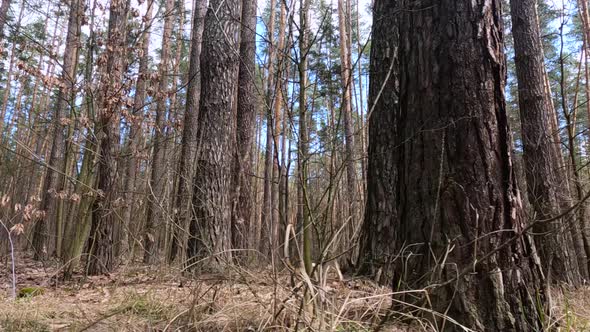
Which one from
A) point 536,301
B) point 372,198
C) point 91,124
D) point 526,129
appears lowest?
point 536,301

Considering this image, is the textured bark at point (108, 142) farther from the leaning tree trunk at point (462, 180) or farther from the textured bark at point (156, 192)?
the leaning tree trunk at point (462, 180)

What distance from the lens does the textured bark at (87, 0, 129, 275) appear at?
3.93 m

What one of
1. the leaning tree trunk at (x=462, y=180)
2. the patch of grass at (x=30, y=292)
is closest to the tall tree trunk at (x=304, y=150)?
the leaning tree trunk at (x=462, y=180)

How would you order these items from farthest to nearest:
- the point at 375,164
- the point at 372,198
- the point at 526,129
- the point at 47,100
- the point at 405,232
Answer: the point at 47,100, the point at 526,129, the point at 372,198, the point at 375,164, the point at 405,232

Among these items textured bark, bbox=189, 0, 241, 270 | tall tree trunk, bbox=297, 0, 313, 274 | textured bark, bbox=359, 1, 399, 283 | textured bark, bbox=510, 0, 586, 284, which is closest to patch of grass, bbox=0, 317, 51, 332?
tall tree trunk, bbox=297, 0, 313, 274

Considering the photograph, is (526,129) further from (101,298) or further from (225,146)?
(101,298)

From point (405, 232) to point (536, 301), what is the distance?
578mm

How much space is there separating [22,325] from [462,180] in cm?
216

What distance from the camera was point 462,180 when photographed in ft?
5.54

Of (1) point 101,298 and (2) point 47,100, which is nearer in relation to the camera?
(1) point 101,298

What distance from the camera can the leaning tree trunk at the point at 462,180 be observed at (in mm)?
1603

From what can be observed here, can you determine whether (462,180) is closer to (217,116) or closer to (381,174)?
(381,174)

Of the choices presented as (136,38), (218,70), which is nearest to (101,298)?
(136,38)

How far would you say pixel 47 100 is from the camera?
23750 millimetres
